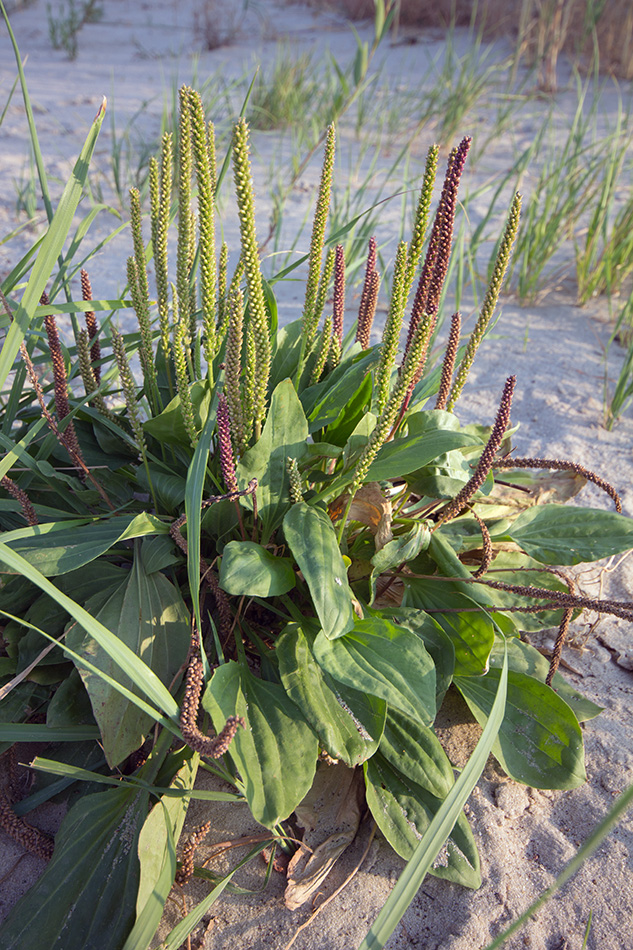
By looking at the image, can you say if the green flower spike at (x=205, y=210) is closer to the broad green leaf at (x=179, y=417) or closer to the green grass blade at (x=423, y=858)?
the broad green leaf at (x=179, y=417)

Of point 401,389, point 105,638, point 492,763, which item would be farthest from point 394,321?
point 492,763

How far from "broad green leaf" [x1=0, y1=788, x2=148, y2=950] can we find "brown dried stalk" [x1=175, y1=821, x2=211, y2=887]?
8 centimetres

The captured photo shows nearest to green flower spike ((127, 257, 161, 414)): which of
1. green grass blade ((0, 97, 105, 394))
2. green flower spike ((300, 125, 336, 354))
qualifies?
green grass blade ((0, 97, 105, 394))

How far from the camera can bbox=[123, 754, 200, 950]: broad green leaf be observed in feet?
3.18

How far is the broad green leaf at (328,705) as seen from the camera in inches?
44.1

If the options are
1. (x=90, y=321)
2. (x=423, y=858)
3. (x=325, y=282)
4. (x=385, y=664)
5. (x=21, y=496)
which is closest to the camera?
(x=423, y=858)

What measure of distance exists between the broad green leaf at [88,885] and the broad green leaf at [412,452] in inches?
29.0

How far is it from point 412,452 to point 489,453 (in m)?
0.14

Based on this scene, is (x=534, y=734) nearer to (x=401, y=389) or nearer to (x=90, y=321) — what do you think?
(x=401, y=389)

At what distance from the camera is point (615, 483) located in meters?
2.27

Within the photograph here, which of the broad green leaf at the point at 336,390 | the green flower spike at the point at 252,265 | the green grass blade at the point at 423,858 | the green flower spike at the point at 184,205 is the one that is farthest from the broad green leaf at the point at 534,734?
the green flower spike at the point at 184,205

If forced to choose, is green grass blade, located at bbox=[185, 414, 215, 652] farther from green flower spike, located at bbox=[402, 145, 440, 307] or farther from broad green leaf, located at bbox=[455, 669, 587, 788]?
broad green leaf, located at bbox=[455, 669, 587, 788]

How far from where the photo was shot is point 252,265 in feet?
3.24

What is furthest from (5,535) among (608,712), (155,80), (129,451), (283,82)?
(155,80)
